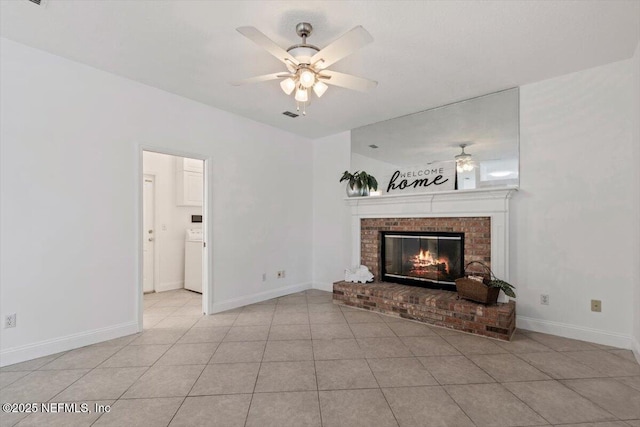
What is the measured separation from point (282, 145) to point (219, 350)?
129 inches

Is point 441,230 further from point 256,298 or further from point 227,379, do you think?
point 227,379

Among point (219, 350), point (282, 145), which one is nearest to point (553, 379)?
point (219, 350)

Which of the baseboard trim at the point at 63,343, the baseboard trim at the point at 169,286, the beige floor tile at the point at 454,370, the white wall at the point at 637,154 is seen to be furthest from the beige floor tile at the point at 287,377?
the baseboard trim at the point at 169,286

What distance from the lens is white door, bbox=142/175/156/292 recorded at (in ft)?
17.5

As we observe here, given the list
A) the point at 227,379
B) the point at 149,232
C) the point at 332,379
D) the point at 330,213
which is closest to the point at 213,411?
the point at 227,379

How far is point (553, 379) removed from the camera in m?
2.31

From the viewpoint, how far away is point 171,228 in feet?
18.3

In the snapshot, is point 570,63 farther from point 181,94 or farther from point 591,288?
point 181,94

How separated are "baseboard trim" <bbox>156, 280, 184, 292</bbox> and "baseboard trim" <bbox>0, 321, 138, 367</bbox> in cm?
221

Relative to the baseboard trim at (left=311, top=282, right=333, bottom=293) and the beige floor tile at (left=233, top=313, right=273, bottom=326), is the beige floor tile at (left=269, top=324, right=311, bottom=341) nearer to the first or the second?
the beige floor tile at (left=233, top=313, right=273, bottom=326)

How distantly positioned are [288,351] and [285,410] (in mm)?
888

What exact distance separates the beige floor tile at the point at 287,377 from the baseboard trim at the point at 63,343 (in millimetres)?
1693

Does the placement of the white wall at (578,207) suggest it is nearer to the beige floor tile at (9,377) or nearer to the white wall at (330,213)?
the white wall at (330,213)

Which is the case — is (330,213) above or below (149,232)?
above
